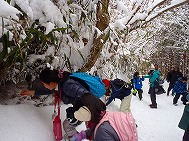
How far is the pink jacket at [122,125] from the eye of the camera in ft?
6.45

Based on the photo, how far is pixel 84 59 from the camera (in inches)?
138

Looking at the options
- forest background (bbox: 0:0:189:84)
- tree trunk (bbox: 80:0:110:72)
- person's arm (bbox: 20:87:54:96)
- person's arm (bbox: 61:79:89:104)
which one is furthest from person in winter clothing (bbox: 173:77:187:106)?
person's arm (bbox: 61:79:89:104)

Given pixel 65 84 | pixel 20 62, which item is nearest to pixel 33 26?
pixel 20 62

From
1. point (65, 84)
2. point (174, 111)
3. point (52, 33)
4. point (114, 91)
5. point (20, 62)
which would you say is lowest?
point (174, 111)

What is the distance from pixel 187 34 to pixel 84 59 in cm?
1574

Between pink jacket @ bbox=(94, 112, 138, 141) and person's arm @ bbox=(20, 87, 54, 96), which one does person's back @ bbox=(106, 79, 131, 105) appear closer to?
person's arm @ bbox=(20, 87, 54, 96)

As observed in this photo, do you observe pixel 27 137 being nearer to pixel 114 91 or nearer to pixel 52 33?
pixel 52 33

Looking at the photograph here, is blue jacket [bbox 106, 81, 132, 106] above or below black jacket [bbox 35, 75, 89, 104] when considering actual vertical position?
below

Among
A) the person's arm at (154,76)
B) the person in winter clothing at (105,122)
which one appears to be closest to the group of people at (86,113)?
the person in winter clothing at (105,122)

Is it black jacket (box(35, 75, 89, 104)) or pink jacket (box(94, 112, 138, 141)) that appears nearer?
pink jacket (box(94, 112, 138, 141))

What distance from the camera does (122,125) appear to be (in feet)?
6.49

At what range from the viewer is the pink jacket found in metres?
1.97

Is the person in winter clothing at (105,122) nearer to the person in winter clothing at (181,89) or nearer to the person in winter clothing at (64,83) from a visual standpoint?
the person in winter clothing at (64,83)

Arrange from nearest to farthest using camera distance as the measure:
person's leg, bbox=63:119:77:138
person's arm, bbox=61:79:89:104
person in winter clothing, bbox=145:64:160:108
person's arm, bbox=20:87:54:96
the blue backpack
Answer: person's arm, bbox=61:79:89:104 < the blue backpack < person's leg, bbox=63:119:77:138 < person's arm, bbox=20:87:54:96 < person in winter clothing, bbox=145:64:160:108
